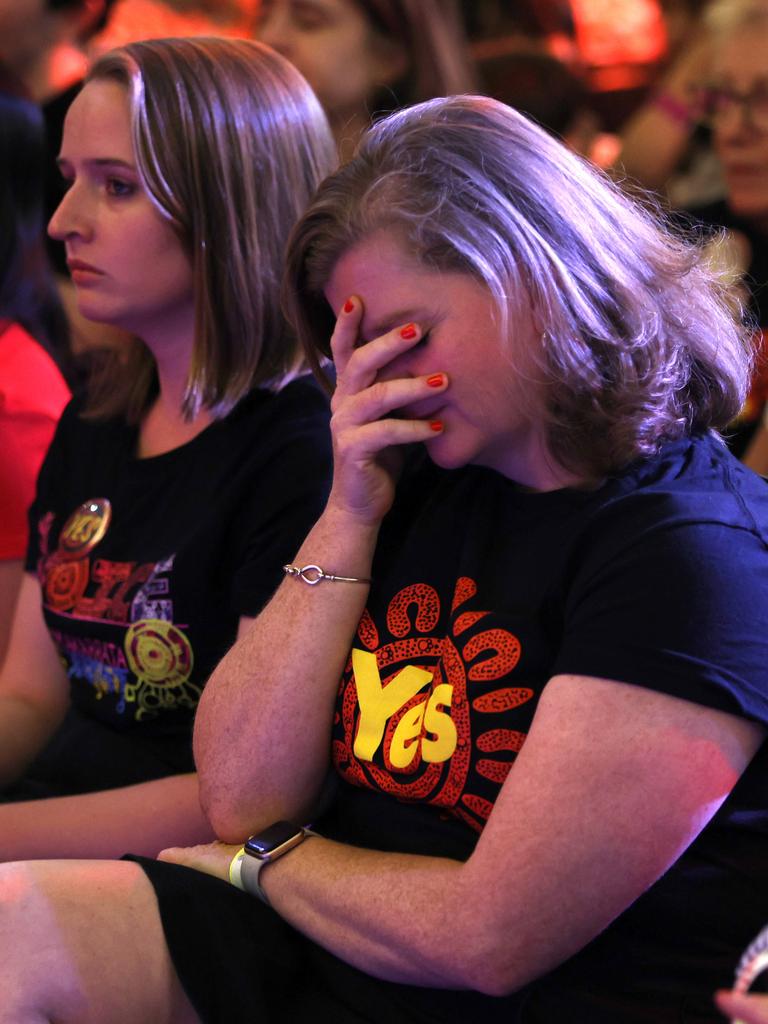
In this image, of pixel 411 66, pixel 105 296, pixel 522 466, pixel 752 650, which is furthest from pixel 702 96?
pixel 752 650

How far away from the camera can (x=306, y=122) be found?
1.53 m

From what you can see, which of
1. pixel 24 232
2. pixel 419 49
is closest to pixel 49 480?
pixel 24 232

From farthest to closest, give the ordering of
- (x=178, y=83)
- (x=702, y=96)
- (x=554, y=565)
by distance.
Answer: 1. (x=702, y=96)
2. (x=178, y=83)
3. (x=554, y=565)

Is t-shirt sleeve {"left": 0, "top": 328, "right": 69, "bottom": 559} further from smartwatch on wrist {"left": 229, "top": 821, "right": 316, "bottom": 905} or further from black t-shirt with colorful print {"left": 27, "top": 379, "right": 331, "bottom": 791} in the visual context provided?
smartwatch on wrist {"left": 229, "top": 821, "right": 316, "bottom": 905}

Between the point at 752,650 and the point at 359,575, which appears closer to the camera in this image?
the point at 752,650

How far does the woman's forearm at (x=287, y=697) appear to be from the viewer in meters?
1.18

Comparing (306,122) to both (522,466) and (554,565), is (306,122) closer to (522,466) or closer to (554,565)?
(522,466)

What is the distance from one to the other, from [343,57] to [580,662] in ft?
8.30

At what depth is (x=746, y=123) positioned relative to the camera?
2.31 metres

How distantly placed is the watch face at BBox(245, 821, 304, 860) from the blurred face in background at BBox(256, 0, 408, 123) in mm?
2341

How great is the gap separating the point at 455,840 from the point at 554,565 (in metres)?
0.26

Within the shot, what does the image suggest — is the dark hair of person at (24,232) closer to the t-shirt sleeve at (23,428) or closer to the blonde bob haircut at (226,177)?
the t-shirt sleeve at (23,428)

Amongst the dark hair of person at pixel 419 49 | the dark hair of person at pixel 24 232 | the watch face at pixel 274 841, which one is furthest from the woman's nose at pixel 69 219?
the dark hair of person at pixel 419 49

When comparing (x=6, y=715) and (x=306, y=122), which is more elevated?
(x=306, y=122)
